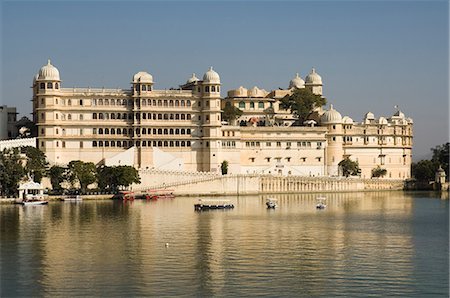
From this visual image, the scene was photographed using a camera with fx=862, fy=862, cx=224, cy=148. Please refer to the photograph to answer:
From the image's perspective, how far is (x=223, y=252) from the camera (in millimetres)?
37031

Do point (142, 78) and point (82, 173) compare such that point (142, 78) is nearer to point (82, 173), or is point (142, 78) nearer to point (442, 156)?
point (82, 173)

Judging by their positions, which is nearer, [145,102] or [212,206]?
[212,206]

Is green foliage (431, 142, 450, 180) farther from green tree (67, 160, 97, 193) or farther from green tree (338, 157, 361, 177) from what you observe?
green tree (67, 160, 97, 193)

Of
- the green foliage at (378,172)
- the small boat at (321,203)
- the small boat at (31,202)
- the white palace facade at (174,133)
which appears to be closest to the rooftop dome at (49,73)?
the white palace facade at (174,133)

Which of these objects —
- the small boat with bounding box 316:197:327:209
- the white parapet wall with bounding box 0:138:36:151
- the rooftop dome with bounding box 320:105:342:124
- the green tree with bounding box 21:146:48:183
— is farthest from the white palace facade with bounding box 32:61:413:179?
the small boat with bounding box 316:197:327:209

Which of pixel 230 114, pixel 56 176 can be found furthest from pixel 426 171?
pixel 56 176

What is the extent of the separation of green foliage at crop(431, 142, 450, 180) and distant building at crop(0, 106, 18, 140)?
43898mm

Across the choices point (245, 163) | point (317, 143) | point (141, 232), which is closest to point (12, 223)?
point (141, 232)

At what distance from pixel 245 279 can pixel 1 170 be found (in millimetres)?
39896

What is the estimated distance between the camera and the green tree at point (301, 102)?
90875 mm

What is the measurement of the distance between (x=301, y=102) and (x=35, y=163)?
3176cm

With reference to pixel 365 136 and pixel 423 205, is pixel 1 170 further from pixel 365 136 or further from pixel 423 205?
pixel 365 136

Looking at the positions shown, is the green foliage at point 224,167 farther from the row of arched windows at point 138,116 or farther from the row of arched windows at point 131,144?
the row of arched windows at point 138,116

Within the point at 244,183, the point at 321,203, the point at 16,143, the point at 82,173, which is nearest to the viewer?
the point at 321,203
